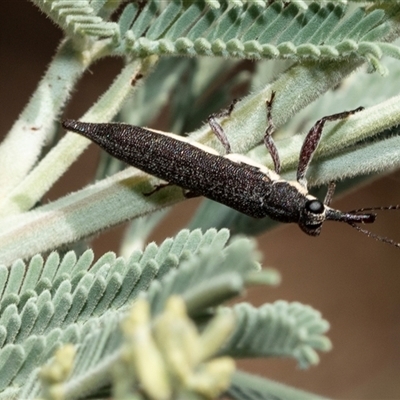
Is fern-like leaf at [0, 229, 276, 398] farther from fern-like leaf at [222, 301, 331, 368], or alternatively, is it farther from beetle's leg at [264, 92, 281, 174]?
beetle's leg at [264, 92, 281, 174]

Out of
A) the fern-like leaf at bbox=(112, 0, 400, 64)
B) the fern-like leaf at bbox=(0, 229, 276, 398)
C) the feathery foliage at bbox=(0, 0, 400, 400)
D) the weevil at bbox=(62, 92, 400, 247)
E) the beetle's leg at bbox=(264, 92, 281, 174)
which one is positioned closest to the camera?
the feathery foliage at bbox=(0, 0, 400, 400)

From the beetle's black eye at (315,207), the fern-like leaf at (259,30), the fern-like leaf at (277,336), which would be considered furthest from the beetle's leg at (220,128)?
Answer: the fern-like leaf at (277,336)

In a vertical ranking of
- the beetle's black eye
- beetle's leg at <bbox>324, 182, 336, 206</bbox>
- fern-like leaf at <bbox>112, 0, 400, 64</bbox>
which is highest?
fern-like leaf at <bbox>112, 0, 400, 64</bbox>

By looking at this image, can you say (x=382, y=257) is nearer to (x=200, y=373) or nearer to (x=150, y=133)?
(x=150, y=133)

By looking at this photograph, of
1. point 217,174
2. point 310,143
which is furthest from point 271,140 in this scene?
point 217,174

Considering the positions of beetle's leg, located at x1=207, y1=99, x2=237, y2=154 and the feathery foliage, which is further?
beetle's leg, located at x1=207, y1=99, x2=237, y2=154

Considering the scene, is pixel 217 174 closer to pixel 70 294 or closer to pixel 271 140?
pixel 271 140

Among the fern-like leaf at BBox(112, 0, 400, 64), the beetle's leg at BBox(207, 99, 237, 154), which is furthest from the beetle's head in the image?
the fern-like leaf at BBox(112, 0, 400, 64)

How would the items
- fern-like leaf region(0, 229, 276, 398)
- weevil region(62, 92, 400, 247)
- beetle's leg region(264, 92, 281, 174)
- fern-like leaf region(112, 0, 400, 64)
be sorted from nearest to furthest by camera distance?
fern-like leaf region(0, 229, 276, 398), fern-like leaf region(112, 0, 400, 64), beetle's leg region(264, 92, 281, 174), weevil region(62, 92, 400, 247)

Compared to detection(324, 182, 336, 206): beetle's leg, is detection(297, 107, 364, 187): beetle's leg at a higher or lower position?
higher
